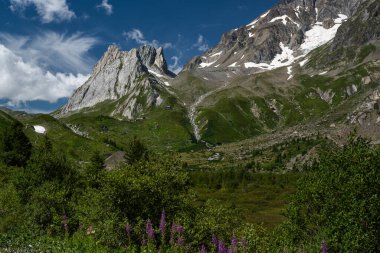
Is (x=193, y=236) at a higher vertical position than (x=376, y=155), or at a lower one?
lower

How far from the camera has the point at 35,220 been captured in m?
44.3

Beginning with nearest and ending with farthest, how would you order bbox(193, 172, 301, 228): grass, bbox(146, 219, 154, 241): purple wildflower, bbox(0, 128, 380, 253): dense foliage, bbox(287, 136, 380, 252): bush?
bbox(146, 219, 154, 241): purple wildflower → bbox(287, 136, 380, 252): bush → bbox(0, 128, 380, 253): dense foliage → bbox(193, 172, 301, 228): grass

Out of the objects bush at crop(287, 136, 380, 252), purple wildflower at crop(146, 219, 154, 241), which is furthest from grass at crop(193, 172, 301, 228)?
purple wildflower at crop(146, 219, 154, 241)

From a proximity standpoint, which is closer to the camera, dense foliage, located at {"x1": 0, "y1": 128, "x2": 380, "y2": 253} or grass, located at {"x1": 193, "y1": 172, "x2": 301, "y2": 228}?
dense foliage, located at {"x1": 0, "y1": 128, "x2": 380, "y2": 253}

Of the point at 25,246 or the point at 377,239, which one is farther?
the point at 25,246

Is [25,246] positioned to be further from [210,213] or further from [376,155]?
[376,155]

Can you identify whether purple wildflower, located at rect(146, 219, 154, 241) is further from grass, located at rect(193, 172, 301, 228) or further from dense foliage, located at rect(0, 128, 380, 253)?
grass, located at rect(193, 172, 301, 228)

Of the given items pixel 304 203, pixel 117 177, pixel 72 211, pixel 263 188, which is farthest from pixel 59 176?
pixel 263 188

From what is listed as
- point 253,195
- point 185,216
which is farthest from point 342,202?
point 253,195

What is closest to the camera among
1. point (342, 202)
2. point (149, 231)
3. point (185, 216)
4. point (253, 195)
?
point (149, 231)

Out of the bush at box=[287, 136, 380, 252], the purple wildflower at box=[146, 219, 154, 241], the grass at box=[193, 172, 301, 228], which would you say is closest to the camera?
the purple wildflower at box=[146, 219, 154, 241]

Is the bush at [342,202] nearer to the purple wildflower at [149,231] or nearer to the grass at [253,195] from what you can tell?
the purple wildflower at [149,231]

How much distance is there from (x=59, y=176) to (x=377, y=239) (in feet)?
146

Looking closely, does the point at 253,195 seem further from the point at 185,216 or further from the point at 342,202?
the point at 342,202
